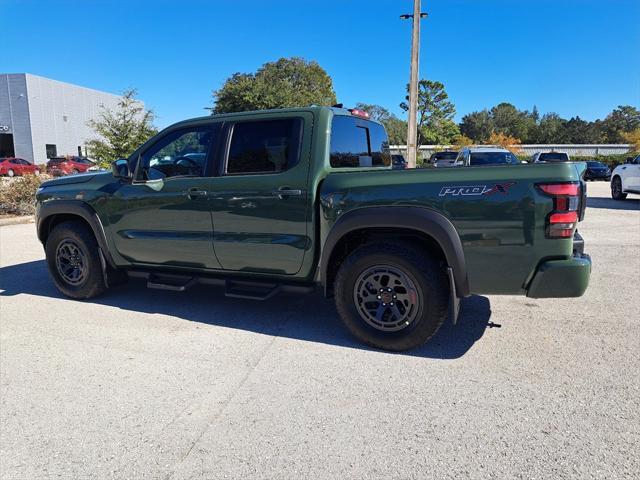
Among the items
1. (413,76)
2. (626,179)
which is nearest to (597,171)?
(626,179)

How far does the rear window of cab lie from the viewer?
4.24 metres

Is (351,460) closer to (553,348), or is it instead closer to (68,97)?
(553,348)

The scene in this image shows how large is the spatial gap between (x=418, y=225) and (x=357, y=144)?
1523 millimetres

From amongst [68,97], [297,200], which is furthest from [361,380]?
[68,97]

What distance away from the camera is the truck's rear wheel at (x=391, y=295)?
11.7ft

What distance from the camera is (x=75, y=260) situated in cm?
523

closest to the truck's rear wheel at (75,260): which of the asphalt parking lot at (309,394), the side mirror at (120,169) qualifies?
the asphalt parking lot at (309,394)

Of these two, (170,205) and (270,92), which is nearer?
(170,205)

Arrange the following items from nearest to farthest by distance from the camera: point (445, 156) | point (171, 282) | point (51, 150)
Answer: point (171, 282) → point (445, 156) → point (51, 150)

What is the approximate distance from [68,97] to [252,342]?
49.9m

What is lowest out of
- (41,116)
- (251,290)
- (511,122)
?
(251,290)

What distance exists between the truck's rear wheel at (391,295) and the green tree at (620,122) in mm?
87553

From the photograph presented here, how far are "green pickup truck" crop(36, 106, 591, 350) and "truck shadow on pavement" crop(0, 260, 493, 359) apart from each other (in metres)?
0.28

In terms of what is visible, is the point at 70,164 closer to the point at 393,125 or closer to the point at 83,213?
the point at 83,213
